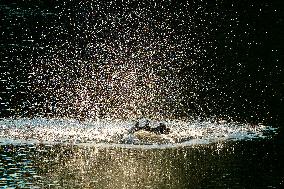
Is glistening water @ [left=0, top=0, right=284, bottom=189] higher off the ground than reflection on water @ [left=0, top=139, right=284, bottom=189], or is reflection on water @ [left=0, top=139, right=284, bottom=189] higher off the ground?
glistening water @ [left=0, top=0, right=284, bottom=189]

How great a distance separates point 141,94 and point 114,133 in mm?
34488

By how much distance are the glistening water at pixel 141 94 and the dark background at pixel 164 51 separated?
1.18 feet

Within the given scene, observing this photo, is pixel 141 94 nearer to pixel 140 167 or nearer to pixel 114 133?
pixel 114 133

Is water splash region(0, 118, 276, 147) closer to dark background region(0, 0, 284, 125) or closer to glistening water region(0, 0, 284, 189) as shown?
glistening water region(0, 0, 284, 189)

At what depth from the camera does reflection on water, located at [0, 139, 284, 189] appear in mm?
44812

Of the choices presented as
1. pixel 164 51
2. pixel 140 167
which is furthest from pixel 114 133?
pixel 164 51

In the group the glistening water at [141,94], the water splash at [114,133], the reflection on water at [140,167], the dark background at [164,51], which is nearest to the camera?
the reflection on water at [140,167]

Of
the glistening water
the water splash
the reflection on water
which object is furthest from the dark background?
the reflection on water

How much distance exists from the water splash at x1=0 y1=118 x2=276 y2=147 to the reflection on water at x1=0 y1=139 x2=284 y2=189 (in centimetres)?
188

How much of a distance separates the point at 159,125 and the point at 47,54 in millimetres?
73355

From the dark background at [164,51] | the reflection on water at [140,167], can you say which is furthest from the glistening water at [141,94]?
the dark background at [164,51]

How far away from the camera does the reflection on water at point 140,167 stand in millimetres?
44812

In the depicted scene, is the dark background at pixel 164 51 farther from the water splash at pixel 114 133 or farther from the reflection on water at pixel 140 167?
the reflection on water at pixel 140 167

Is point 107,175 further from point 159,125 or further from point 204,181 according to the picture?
point 159,125
